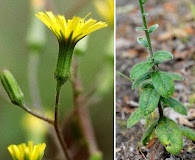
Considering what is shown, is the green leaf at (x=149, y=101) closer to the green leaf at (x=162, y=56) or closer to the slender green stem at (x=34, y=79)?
the green leaf at (x=162, y=56)

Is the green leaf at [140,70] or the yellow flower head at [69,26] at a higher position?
the yellow flower head at [69,26]

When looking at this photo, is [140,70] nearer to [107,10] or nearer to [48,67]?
[107,10]

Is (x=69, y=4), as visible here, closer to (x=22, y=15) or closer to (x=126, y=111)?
(x=22, y=15)

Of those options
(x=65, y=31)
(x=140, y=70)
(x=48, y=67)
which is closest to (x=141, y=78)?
(x=140, y=70)

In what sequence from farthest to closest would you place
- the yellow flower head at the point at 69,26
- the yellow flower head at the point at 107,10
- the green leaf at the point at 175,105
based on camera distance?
1. the yellow flower head at the point at 107,10
2. the green leaf at the point at 175,105
3. the yellow flower head at the point at 69,26

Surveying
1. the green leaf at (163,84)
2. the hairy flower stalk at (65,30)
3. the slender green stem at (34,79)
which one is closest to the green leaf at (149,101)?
the green leaf at (163,84)

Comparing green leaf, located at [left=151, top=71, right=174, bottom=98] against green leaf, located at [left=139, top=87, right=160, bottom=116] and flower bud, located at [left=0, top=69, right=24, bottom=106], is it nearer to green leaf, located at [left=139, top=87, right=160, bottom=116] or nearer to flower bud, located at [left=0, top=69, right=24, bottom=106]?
green leaf, located at [left=139, top=87, right=160, bottom=116]

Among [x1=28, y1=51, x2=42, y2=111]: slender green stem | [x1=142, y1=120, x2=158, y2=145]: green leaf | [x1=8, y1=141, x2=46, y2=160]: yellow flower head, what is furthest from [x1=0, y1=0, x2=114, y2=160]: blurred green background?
[x1=8, y1=141, x2=46, y2=160]: yellow flower head
